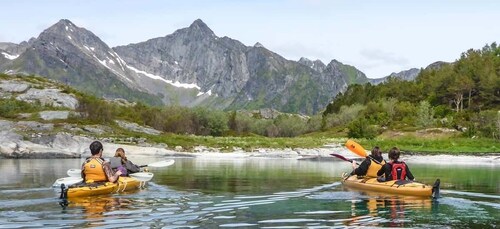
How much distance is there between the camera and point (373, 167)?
88.0ft

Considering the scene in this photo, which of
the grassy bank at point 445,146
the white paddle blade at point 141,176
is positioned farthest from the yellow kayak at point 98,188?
the grassy bank at point 445,146

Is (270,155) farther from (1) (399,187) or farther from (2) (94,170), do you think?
(2) (94,170)

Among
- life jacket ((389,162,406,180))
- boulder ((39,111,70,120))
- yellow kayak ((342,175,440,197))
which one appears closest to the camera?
yellow kayak ((342,175,440,197))

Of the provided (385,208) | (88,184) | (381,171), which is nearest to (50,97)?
(88,184)

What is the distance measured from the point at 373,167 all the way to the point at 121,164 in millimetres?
12443

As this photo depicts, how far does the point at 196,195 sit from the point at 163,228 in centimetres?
909

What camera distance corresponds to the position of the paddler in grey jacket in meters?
26.5

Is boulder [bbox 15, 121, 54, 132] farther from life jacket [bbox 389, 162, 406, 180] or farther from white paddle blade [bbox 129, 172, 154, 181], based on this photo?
life jacket [bbox 389, 162, 406, 180]

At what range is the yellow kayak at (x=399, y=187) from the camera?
22922 mm

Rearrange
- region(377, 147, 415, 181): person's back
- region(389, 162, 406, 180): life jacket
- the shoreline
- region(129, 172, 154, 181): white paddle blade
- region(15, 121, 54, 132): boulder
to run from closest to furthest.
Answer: region(377, 147, 415, 181): person's back → region(389, 162, 406, 180): life jacket → region(129, 172, 154, 181): white paddle blade → the shoreline → region(15, 121, 54, 132): boulder

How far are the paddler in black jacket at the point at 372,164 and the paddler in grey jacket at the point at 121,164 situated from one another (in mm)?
11367

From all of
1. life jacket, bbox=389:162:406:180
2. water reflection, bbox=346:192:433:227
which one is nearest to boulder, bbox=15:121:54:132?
water reflection, bbox=346:192:433:227

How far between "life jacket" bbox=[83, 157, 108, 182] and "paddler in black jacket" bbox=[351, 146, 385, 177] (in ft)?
40.5

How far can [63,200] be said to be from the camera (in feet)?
66.9
